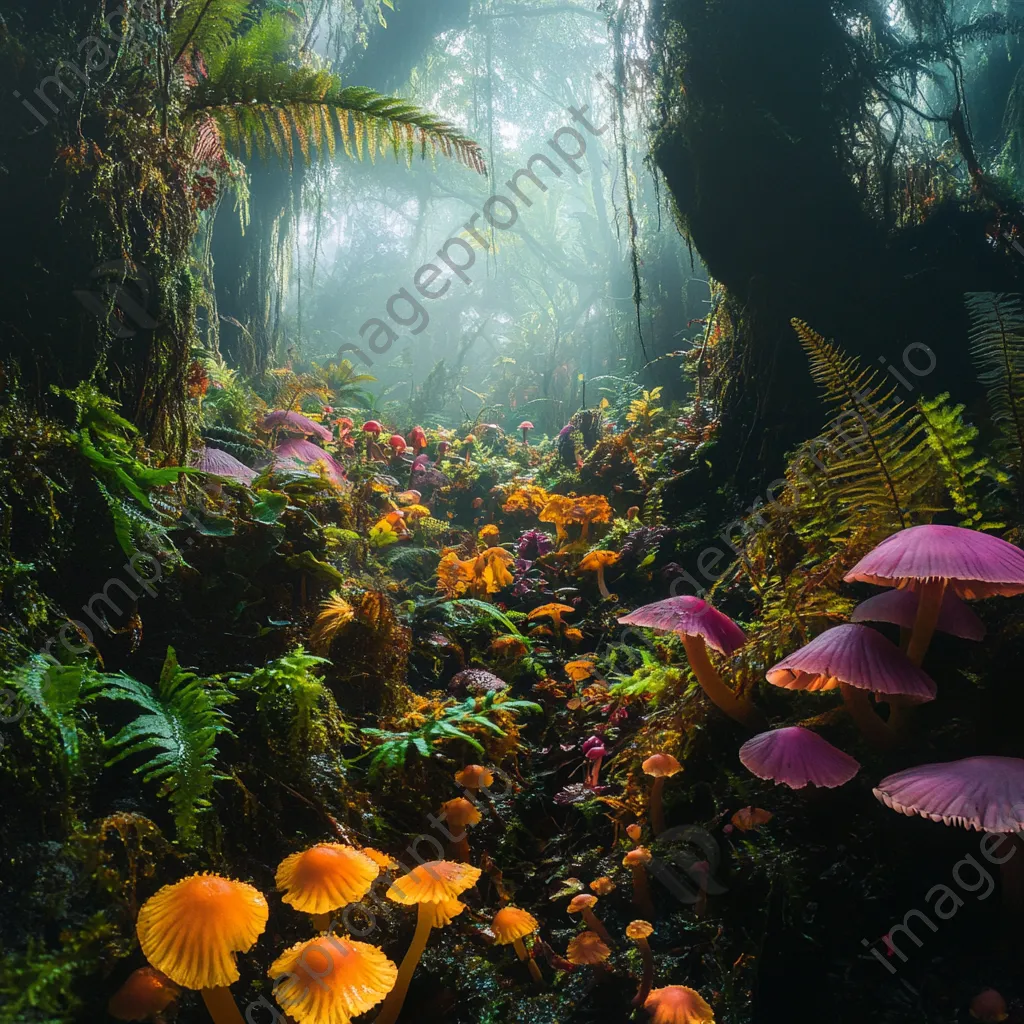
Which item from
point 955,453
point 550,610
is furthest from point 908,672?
point 550,610

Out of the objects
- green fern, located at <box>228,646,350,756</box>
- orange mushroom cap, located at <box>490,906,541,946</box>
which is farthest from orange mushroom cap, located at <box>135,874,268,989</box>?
green fern, located at <box>228,646,350,756</box>

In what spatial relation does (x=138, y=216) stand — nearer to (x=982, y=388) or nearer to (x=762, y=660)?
(x=762, y=660)

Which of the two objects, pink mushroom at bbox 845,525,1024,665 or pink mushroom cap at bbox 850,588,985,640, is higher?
pink mushroom at bbox 845,525,1024,665

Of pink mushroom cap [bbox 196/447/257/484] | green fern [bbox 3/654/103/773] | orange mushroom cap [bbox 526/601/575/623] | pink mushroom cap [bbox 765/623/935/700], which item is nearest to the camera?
green fern [bbox 3/654/103/773]

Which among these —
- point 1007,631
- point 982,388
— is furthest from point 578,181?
point 1007,631

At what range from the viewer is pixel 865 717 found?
2.13 meters

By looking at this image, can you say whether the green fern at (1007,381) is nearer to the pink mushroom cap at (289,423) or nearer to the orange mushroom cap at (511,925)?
the orange mushroom cap at (511,925)

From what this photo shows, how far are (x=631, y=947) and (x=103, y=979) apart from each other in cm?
148

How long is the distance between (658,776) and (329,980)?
126 cm

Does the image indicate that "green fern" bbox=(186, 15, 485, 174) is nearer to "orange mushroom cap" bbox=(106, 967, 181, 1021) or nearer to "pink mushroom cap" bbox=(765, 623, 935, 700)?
"pink mushroom cap" bbox=(765, 623, 935, 700)

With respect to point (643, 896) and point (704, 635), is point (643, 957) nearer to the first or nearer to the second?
point (643, 896)

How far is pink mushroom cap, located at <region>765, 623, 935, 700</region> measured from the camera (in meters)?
1.88

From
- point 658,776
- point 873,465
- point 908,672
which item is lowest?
point 658,776

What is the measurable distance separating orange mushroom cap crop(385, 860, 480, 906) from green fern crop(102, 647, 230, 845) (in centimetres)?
56
